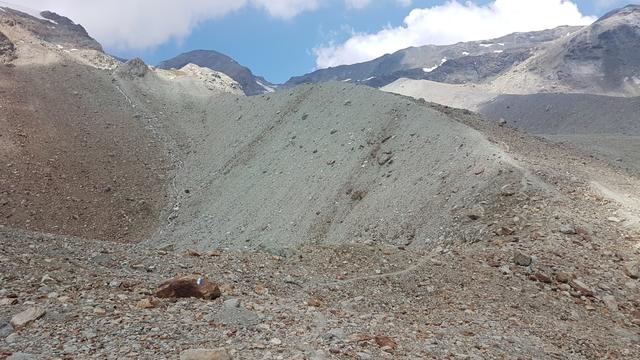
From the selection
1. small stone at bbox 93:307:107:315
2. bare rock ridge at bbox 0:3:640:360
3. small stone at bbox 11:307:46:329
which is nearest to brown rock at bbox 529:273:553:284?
bare rock ridge at bbox 0:3:640:360

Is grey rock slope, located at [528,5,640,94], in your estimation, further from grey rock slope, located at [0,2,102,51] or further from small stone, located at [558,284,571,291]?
small stone, located at [558,284,571,291]

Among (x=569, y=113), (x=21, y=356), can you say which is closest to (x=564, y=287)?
(x=21, y=356)

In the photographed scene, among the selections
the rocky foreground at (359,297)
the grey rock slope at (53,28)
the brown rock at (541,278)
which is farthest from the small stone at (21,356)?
the grey rock slope at (53,28)

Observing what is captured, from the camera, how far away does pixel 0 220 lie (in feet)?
80.1

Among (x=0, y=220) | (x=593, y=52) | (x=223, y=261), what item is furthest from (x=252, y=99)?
(x=593, y=52)

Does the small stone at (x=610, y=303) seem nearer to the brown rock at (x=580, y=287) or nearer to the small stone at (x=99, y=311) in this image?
the brown rock at (x=580, y=287)

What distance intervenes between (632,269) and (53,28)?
195 ft

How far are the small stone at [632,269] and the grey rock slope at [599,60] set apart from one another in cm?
10737

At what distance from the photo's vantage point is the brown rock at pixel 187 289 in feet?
27.1

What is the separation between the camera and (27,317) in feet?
22.3

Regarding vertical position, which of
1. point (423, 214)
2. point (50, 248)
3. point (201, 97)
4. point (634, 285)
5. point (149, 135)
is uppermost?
point (201, 97)

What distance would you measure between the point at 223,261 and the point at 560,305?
23.9 ft

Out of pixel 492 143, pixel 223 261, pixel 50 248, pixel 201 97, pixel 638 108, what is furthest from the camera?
pixel 638 108

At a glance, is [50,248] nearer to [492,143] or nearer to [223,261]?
[223,261]
